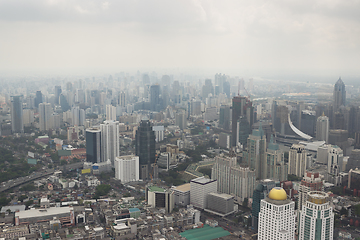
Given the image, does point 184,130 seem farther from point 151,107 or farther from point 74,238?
point 74,238

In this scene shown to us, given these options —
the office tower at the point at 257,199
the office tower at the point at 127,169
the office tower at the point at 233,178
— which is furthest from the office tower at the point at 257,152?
the office tower at the point at 127,169

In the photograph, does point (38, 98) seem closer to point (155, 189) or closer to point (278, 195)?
point (155, 189)

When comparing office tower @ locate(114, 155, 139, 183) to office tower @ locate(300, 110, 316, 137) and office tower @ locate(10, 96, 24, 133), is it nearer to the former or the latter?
office tower @ locate(300, 110, 316, 137)

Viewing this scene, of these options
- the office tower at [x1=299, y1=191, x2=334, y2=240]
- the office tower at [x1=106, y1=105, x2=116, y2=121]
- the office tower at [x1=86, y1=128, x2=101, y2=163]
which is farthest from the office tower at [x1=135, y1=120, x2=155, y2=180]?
the office tower at [x1=106, y1=105, x2=116, y2=121]

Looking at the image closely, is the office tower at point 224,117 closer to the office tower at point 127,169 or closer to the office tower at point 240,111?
the office tower at point 240,111

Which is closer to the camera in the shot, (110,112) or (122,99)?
(110,112)

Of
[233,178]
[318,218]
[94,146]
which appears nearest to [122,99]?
[94,146]
